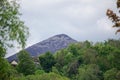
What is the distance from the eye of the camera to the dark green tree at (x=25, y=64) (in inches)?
3622

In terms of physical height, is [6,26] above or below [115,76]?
above

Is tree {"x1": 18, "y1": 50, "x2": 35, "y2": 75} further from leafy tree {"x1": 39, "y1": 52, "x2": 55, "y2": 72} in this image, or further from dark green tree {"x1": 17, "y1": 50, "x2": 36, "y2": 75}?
leafy tree {"x1": 39, "y1": 52, "x2": 55, "y2": 72}

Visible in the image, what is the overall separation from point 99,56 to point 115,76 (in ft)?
89.5

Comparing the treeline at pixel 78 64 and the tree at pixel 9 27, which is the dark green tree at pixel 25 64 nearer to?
the treeline at pixel 78 64

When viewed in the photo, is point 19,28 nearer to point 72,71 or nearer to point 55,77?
point 55,77

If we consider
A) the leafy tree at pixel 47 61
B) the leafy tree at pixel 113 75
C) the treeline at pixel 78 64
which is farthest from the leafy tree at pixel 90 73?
the leafy tree at pixel 47 61

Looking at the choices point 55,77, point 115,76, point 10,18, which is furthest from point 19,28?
point 115,76

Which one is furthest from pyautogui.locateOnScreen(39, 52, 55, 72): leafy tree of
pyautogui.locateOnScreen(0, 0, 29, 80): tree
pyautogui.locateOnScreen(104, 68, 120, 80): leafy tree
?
pyautogui.locateOnScreen(0, 0, 29, 80): tree

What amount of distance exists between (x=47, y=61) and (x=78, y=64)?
8.03 m

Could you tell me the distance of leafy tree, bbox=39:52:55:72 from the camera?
112412 millimetres

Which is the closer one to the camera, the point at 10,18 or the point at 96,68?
the point at 10,18

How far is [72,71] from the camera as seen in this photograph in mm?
106938

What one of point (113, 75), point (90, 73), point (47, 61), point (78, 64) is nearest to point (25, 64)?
point (90, 73)

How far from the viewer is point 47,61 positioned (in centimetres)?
11294
